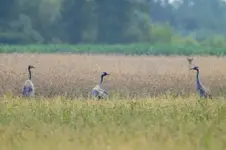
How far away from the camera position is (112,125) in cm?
1316

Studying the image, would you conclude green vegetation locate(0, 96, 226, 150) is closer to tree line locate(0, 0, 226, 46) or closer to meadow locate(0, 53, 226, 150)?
meadow locate(0, 53, 226, 150)

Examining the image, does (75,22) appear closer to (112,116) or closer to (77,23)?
(77,23)

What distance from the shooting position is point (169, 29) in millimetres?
74250

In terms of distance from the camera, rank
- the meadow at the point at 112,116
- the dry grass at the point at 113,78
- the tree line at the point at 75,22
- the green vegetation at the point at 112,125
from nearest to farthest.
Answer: the green vegetation at the point at 112,125
the meadow at the point at 112,116
the dry grass at the point at 113,78
the tree line at the point at 75,22

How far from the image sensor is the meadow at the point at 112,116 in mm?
11500

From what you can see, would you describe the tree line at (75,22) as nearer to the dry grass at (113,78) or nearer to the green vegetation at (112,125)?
the dry grass at (113,78)

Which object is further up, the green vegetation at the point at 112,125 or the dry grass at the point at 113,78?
the green vegetation at the point at 112,125

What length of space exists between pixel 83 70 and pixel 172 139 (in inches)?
660

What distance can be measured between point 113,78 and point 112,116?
1180 cm

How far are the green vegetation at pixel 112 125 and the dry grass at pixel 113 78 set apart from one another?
235 inches

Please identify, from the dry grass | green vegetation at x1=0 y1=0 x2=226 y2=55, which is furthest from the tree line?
the dry grass

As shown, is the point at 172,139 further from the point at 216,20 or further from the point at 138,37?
the point at 216,20

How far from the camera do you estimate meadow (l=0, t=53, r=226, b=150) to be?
11500 mm

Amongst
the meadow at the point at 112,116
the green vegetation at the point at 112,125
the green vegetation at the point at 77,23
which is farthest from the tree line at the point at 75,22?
the green vegetation at the point at 112,125
